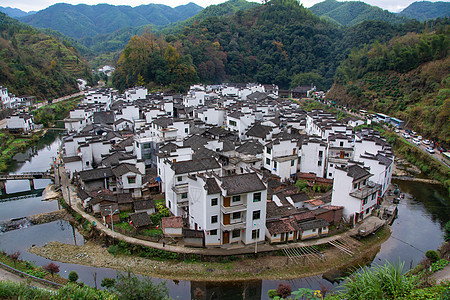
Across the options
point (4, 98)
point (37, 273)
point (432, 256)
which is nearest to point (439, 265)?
point (432, 256)

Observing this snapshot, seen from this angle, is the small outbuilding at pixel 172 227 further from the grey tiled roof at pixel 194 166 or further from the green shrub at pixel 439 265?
the green shrub at pixel 439 265

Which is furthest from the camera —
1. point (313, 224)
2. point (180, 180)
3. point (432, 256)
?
point (180, 180)

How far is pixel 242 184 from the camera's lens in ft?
53.5

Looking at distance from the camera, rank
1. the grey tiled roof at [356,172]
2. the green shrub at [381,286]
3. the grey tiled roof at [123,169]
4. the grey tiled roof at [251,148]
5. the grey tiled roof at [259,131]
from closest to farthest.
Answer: the green shrub at [381,286], the grey tiled roof at [356,172], the grey tiled roof at [123,169], the grey tiled roof at [251,148], the grey tiled roof at [259,131]

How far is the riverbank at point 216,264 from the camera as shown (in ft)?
51.1

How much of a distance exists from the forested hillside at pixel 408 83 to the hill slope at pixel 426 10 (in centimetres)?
7892

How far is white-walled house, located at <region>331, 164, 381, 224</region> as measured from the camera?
19.3 metres

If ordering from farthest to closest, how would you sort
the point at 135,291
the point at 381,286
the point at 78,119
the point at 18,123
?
the point at 18,123 → the point at 78,119 → the point at 135,291 → the point at 381,286

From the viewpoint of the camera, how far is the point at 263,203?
54.6 feet

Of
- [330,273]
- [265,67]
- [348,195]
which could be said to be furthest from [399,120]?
[265,67]

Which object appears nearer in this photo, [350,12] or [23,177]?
[23,177]

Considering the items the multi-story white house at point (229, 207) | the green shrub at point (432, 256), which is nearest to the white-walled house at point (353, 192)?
the green shrub at point (432, 256)

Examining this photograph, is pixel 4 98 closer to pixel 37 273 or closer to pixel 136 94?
pixel 136 94

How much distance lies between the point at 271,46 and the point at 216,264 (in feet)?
245
